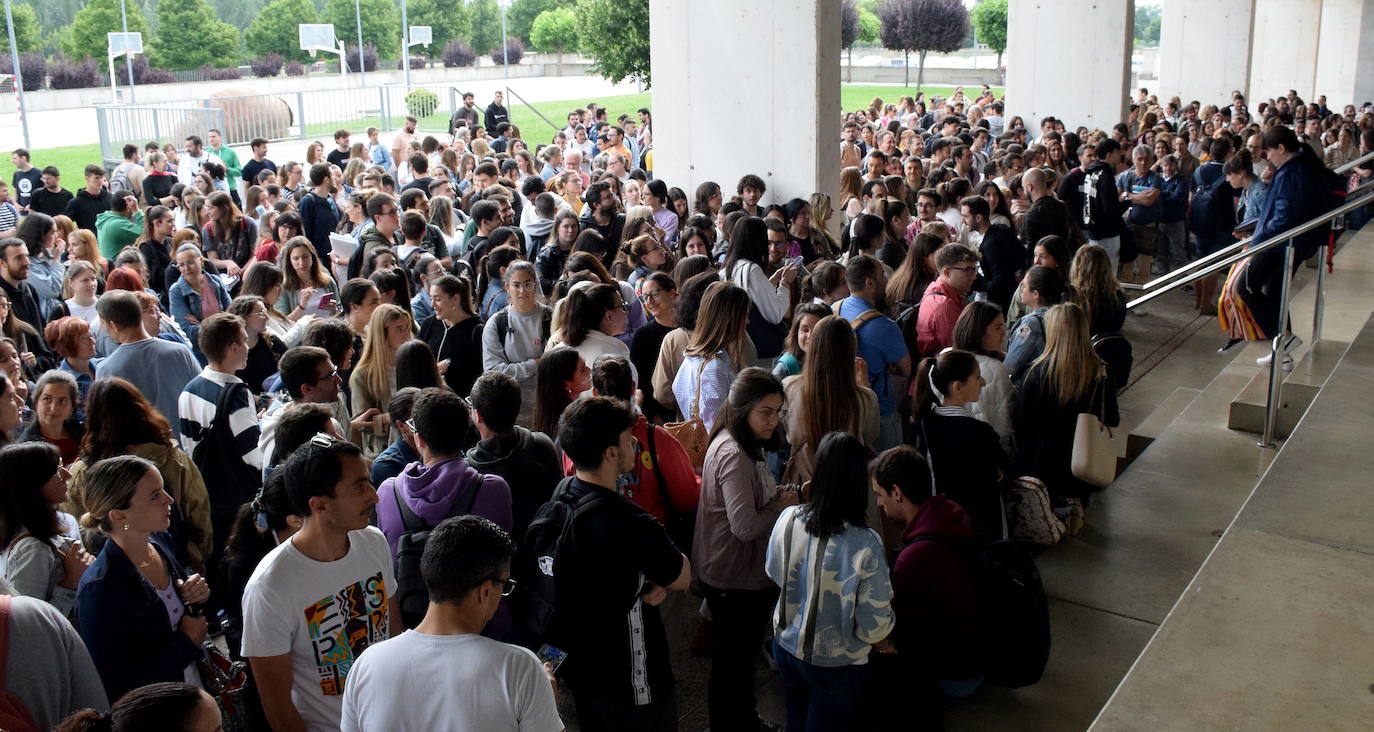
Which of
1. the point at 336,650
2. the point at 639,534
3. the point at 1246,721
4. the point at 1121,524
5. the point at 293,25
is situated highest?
the point at 293,25

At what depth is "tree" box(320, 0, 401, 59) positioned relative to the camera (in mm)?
81625

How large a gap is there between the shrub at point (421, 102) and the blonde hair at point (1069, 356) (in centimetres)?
3470

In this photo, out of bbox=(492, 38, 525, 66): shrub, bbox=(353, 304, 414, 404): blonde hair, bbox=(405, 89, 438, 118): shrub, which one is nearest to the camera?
bbox=(353, 304, 414, 404): blonde hair

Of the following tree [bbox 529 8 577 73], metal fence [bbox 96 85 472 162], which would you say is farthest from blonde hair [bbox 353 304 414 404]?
tree [bbox 529 8 577 73]

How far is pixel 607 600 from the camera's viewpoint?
3.72 metres

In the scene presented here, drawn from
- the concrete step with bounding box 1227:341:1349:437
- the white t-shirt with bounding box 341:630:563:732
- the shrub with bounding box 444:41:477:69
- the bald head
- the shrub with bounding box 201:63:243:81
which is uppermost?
the shrub with bounding box 444:41:477:69

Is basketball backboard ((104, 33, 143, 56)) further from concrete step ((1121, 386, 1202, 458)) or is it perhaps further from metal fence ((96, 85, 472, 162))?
concrete step ((1121, 386, 1202, 458))

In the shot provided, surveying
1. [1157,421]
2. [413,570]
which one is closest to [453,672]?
[413,570]

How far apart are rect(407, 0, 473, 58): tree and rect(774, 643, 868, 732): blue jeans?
287 feet

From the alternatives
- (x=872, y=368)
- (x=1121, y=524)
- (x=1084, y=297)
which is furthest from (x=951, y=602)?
(x=1084, y=297)

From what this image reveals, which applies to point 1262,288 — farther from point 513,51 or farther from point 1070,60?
point 513,51

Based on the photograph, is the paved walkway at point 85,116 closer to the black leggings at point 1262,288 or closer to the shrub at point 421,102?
the shrub at point 421,102

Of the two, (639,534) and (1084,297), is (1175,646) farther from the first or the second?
(1084,297)

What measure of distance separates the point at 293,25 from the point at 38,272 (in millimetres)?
76959
